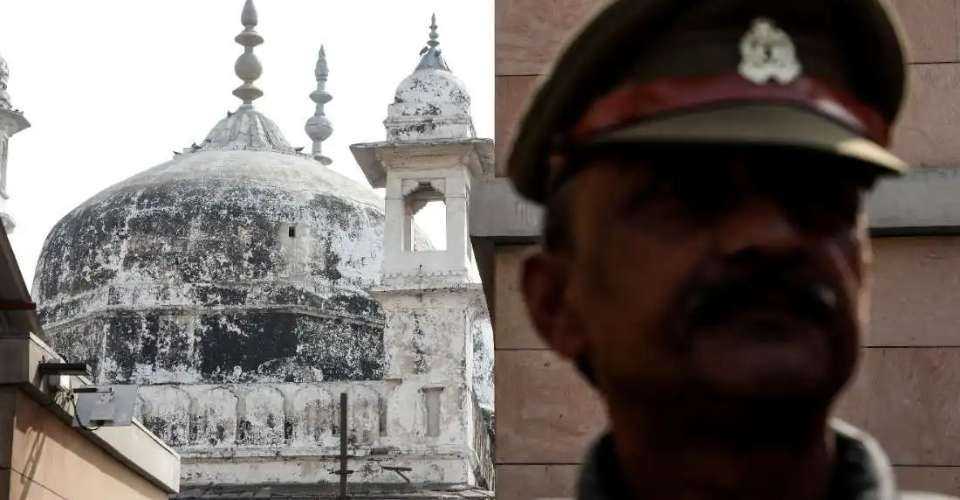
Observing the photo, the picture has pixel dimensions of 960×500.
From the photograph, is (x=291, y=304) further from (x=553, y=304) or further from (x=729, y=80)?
(x=729, y=80)

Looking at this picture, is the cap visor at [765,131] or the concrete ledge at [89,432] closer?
the cap visor at [765,131]

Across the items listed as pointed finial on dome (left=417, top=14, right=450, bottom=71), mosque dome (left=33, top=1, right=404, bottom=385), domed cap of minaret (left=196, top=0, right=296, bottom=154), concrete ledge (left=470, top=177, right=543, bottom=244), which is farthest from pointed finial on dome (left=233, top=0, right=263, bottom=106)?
concrete ledge (left=470, top=177, right=543, bottom=244)

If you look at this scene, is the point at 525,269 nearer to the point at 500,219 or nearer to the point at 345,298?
A: the point at 500,219

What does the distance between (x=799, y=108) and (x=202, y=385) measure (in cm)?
2804

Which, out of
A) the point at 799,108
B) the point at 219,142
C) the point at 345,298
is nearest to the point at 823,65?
the point at 799,108

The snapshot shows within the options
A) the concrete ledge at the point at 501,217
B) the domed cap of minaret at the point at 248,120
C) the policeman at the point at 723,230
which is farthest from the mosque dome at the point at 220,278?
the policeman at the point at 723,230

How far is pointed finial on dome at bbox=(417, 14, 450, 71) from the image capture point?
28.5 metres

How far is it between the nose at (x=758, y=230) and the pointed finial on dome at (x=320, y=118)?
37249mm

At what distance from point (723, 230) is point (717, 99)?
0.28 feet

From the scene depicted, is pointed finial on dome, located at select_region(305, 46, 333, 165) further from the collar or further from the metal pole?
the collar

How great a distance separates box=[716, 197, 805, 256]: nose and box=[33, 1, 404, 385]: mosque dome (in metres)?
28.9

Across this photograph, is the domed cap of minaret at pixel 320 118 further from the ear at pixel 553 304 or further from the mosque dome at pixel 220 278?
the ear at pixel 553 304

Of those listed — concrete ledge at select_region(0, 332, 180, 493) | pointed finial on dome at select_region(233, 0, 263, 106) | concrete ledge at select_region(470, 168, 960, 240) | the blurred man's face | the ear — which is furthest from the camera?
pointed finial on dome at select_region(233, 0, 263, 106)

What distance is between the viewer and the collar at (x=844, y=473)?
1402mm
